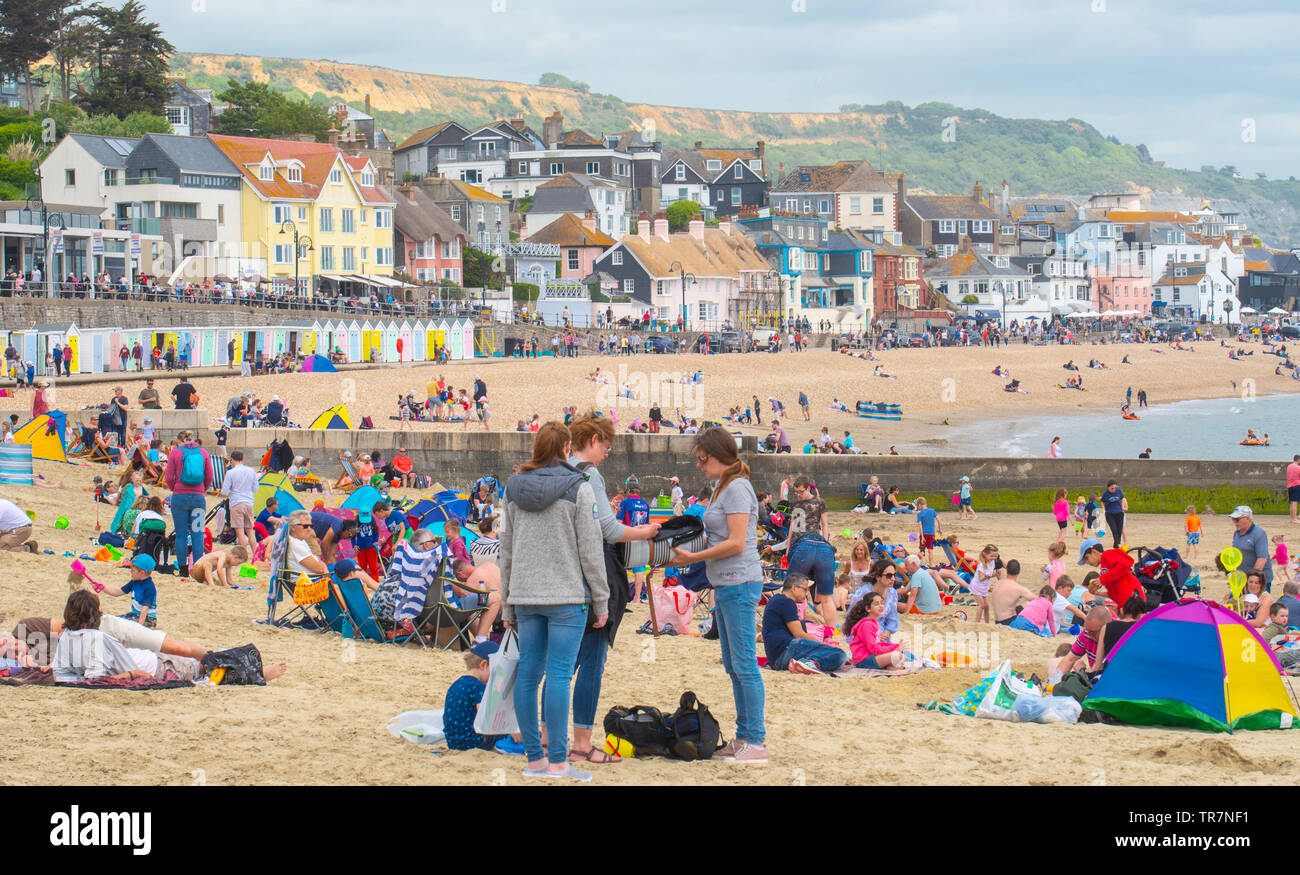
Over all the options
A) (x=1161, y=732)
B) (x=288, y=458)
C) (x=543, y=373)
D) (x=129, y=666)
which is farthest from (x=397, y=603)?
(x=543, y=373)

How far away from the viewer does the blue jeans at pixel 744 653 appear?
6000 mm

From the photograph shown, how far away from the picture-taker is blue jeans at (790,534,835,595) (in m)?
10.2

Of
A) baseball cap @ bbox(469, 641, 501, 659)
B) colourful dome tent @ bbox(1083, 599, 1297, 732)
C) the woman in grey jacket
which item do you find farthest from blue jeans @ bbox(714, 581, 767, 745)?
colourful dome tent @ bbox(1083, 599, 1297, 732)

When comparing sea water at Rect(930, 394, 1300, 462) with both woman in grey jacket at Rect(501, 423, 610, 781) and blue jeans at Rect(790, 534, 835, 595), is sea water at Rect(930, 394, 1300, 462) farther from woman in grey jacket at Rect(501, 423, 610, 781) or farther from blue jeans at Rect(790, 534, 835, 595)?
woman in grey jacket at Rect(501, 423, 610, 781)

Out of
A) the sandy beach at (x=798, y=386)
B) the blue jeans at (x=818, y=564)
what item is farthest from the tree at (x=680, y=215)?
the blue jeans at (x=818, y=564)

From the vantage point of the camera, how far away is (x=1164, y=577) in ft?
32.2

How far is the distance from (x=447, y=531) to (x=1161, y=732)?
18.7ft

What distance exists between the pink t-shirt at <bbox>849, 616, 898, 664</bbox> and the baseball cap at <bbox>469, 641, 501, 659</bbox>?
280 centimetres

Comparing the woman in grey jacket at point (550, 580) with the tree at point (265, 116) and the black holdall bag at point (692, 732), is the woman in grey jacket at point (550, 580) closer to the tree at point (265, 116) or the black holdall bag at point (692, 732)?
the black holdall bag at point (692, 732)

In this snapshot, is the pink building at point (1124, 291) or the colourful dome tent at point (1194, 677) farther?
the pink building at point (1124, 291)

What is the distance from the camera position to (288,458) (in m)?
20.5

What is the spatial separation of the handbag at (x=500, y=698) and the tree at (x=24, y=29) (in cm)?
7214
